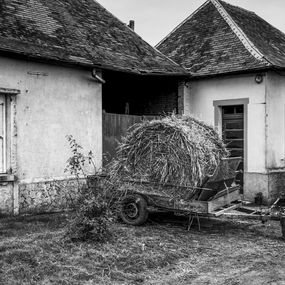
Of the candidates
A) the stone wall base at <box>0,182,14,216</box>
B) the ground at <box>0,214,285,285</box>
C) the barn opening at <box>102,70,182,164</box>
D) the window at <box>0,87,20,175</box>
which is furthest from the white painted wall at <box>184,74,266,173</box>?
the stone wall base at <box>0,182,14,216</box>

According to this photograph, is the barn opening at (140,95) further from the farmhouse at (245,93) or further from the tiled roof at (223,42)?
the tiled roof at (223,42)

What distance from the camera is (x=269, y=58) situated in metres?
13.0

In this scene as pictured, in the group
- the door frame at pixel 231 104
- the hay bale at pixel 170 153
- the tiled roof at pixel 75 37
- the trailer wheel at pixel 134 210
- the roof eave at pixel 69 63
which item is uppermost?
the tiled roof at pixel 75 37

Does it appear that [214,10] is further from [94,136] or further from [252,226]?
[252,226]

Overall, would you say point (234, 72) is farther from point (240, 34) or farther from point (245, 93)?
point (240, 34)

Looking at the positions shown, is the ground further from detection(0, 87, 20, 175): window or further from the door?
the door

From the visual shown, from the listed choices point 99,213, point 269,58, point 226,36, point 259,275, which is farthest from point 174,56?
point 259,275

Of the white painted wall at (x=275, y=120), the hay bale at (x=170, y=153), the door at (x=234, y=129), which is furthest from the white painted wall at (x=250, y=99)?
the hay bale at (x=170, y=153)

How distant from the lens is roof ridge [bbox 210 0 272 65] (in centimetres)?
1296

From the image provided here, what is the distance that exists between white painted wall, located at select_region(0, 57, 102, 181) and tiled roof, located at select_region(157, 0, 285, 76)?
13.2 ft

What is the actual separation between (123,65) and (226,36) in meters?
4.33

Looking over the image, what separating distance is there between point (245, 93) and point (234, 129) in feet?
3.82

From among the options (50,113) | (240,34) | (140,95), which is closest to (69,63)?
(50,113)

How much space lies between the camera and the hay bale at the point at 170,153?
820cm
